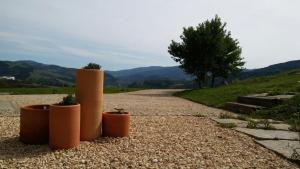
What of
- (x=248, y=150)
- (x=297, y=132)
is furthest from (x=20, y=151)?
(x=297, y=132)

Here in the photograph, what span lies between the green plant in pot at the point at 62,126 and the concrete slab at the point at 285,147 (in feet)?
11.2

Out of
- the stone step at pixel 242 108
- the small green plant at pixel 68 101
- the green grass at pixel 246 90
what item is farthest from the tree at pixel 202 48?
the small green plant at pixel 68 101

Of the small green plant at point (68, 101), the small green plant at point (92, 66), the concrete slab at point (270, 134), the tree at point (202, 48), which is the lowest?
the concrete slab at point (270, 134)

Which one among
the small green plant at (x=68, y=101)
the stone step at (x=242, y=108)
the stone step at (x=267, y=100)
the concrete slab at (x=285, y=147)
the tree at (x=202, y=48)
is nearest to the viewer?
the concrete slab at (x=285, y=147)

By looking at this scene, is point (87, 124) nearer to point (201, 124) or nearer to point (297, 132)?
point (201, 124)

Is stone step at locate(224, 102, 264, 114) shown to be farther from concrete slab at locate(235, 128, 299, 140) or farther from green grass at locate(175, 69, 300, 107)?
concrete slab at locate(235, 128, 299, 140)

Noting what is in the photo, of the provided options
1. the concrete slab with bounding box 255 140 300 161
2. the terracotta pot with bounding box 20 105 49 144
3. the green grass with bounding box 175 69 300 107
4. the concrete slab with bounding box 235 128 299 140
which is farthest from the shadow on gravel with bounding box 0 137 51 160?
the green grass with bounding box 175 69 300 107

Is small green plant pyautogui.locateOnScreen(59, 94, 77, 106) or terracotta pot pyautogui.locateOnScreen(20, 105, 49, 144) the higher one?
small green plant pyautogui.locateOnScreen(59, 94, 77, 106)

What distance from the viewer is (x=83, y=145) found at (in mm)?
6816

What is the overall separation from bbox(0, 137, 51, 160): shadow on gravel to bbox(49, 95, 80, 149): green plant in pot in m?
0.21

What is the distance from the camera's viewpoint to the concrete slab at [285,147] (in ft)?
21.3

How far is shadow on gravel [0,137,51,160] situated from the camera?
6.07 m

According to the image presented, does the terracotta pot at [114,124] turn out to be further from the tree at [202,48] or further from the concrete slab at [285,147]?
the tree at [202,48]

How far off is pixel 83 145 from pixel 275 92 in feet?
35.4
